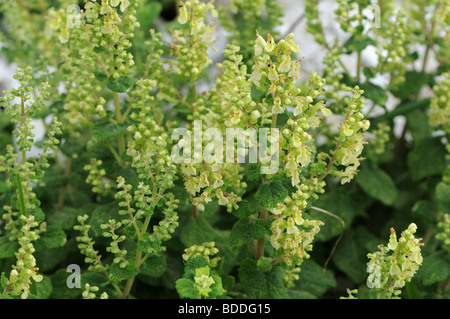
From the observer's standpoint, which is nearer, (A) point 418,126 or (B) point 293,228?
(B) point 293,228

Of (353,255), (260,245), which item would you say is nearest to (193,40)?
(260,245)

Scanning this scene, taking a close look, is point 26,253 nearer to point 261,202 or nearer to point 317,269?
point 261,202

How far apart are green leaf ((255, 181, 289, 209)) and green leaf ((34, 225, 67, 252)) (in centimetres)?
50

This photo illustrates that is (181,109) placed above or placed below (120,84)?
below

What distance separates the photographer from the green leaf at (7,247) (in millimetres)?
1338

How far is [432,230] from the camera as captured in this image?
1760mm

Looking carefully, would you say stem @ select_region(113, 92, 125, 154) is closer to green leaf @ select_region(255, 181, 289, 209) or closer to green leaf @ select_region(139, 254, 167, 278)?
green leaf @ select_region(139, 254, 167, 278)

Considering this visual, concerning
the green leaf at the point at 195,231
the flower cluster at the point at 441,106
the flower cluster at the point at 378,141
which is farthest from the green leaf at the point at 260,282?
the flower cluster at the point at 441,106

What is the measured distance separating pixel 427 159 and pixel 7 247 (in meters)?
1.29

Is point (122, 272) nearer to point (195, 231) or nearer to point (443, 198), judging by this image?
point (195, 231)

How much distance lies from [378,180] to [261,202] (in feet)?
2.43

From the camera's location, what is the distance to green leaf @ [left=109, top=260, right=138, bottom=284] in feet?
4.25

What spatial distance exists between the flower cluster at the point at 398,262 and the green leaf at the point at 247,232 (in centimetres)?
24

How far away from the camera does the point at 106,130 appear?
1407 millimetres
